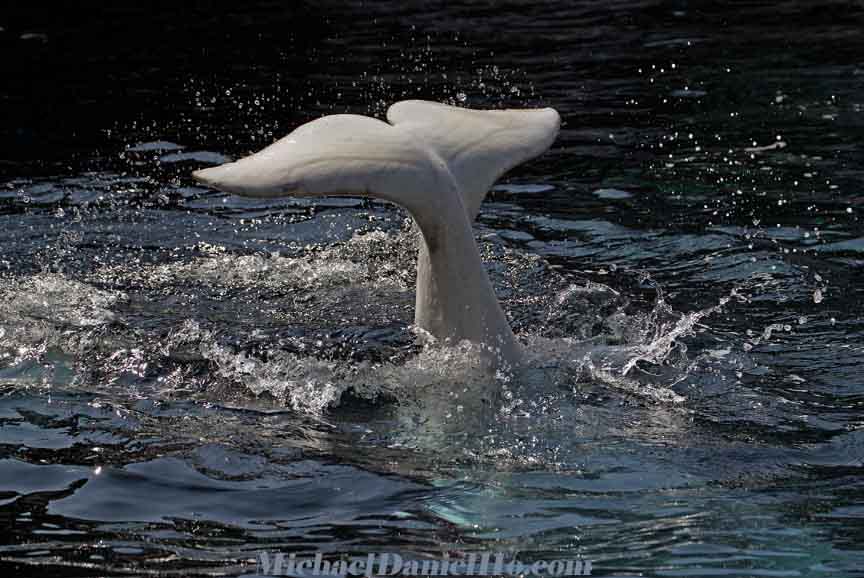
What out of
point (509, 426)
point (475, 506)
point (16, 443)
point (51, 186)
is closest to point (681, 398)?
point (509, 426)

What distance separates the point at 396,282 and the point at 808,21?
8782 millimetres

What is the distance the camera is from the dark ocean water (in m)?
5.15

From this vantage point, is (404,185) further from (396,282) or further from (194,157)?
(194,157)

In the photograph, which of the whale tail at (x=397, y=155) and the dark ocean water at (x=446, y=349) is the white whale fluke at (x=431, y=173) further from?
the dark ocean water at (x=446, y=349)

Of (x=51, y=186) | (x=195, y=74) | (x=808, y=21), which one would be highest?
(x=808, y=21)

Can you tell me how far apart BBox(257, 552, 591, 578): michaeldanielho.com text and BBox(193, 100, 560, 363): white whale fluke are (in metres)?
1.46


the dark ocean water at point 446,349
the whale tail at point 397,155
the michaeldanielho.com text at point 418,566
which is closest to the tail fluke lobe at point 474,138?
the whale tail at point 397,155

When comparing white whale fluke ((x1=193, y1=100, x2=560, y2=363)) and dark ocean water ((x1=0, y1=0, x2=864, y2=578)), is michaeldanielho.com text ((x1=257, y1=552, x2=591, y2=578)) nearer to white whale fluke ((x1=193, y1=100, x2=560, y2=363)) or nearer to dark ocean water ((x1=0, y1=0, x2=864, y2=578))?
dark ocean water ((x1=0, y1=0, x2=864, y2=578))

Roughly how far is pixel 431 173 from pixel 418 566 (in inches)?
77.5

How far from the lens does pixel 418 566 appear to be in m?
4.73

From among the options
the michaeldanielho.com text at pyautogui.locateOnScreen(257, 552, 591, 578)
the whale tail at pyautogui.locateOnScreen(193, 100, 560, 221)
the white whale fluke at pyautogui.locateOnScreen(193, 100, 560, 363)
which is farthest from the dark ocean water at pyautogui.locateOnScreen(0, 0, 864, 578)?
the whale tail at pyautogui.locateOnScreen(193, 100, 560, 221)

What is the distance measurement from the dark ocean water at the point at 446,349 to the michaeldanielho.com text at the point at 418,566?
74 millimetres

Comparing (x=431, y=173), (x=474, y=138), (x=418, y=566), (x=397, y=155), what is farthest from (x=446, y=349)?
(x=418, y=566)

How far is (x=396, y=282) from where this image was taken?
809cm
